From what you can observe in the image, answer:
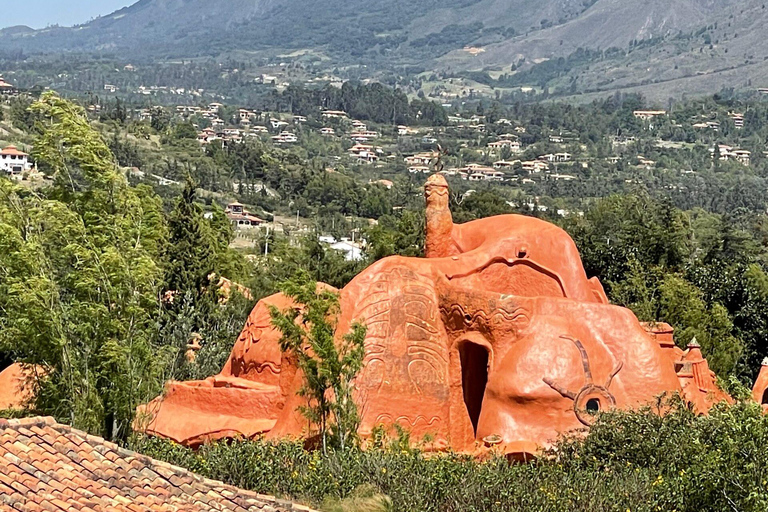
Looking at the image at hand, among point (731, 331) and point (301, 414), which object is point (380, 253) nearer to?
point (731, 331)

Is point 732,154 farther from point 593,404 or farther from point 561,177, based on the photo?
point 593,404

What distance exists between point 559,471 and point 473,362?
4086mm

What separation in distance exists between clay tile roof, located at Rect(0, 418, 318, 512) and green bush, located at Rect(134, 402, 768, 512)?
179 centimetres

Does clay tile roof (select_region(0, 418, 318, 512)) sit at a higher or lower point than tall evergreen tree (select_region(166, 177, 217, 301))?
higher

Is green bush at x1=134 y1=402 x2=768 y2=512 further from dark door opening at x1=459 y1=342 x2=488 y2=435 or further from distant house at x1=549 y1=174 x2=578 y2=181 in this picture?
distant house at x1=549 y1=174 x2=578 y2=181

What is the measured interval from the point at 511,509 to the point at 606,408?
15.7 feet

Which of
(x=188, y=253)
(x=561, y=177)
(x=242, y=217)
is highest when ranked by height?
(x=188, y=253)

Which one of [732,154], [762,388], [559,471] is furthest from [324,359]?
[732,154]

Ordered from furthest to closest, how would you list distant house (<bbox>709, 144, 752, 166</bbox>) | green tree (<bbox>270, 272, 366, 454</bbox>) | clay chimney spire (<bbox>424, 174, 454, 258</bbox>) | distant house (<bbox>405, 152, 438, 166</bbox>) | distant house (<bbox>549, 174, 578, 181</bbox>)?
distant house (<bbox>709, 144, 752, 166</bbox>), distant house (<bbox>405, 152, 438, 166</bbox>), distant house (<bbox>549, 174, 578, 181</bbox>), clay chimney spire (<bbox>424, 174, 454, 258</bbox>), green tree (<bbox>270, 272, 366, 454</bbox>)

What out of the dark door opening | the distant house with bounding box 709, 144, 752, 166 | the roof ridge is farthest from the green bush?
the distant house with bounding box 709, 144, 752, 166

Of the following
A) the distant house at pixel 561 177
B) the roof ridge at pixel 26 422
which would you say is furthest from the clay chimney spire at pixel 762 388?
the distant house at pixel 561 177

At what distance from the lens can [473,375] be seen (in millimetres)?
19750

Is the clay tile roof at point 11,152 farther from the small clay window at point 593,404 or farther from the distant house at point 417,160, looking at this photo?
the distant house at point 417,160

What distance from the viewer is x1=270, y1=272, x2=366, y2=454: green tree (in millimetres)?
17688
